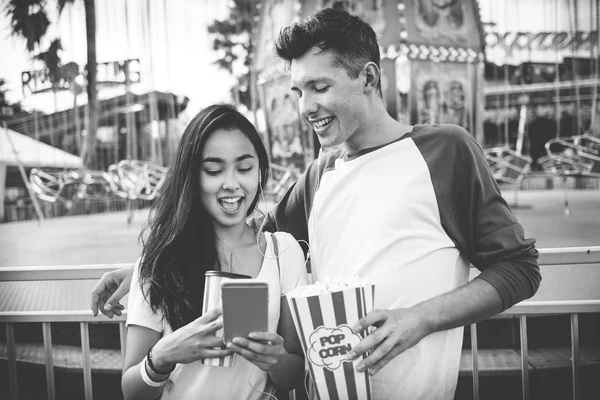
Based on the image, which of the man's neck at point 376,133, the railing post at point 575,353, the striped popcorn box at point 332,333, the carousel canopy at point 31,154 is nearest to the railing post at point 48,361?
the striped popcorn box at point 332,333

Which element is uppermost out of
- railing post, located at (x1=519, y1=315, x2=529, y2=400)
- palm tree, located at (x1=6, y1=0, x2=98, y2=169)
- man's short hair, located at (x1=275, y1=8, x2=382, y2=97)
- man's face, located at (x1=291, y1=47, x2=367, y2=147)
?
palm tree, located at (x1=6, y1=0, x2=98, y2=169)

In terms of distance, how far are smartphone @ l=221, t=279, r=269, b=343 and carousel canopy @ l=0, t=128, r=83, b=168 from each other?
11.0 metres

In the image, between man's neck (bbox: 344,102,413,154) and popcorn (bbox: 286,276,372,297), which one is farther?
man's neck (bbox: 344,102,413,154)

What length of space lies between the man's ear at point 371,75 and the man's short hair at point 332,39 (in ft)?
0.05

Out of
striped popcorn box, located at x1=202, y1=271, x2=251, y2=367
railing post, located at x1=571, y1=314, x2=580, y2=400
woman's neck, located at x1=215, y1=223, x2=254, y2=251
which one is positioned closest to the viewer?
striped popcorn box, located at x1=202, y1=271, x2=251, y2=367

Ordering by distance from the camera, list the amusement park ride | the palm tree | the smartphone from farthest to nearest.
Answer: the palm tree
the amusement park ride
the smartphone

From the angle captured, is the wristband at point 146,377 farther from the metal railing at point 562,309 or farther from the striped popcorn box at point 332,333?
the metal railing at point 562,309

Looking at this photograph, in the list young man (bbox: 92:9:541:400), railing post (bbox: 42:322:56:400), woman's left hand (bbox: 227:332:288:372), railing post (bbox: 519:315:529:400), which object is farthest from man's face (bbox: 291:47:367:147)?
railing post (bbox: 42:322:56:400)

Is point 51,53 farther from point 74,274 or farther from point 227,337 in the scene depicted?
point 227,337

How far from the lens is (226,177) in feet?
4.72

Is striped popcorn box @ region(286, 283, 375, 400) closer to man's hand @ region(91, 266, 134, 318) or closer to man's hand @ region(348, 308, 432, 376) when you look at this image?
man's hand @ region(348, 308, 432, 376)

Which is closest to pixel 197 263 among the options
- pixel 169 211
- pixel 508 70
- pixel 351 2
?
pixel 169 211

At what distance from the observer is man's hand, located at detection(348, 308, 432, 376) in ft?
3.66

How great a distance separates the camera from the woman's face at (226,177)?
144 centimetres
